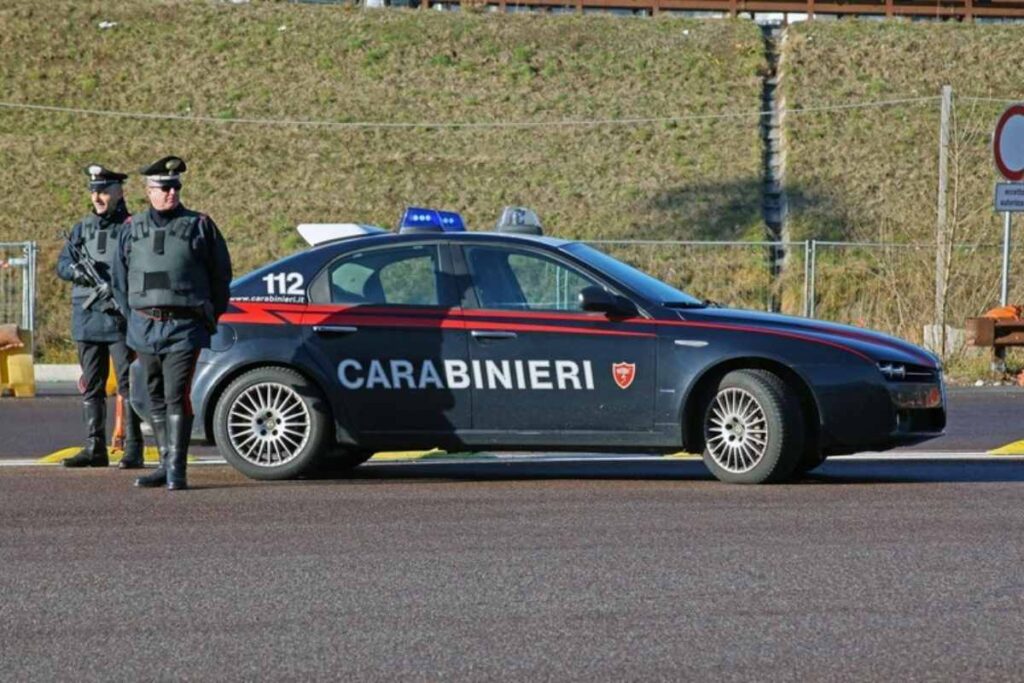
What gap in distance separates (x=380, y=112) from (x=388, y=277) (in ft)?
114

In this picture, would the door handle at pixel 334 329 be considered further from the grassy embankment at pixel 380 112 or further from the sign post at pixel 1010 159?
the grassy embankment at pixel 380 112

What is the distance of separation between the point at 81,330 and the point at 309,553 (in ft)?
14.0

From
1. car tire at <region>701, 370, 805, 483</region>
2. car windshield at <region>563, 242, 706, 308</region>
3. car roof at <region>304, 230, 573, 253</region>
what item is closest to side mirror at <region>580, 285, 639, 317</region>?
car windshield at <region>563, 242, 706, 308</region>

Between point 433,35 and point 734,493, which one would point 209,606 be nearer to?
point 734,493

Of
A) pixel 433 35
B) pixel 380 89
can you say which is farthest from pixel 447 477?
pixel 433 35

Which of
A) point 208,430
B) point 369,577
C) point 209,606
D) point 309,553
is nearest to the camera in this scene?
point 209,606

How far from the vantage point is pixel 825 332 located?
35.9ft

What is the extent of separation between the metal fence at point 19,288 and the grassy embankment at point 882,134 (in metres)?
10.9

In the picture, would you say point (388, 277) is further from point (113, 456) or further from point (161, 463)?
point (113, 456)

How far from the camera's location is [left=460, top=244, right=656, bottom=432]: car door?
10.9 m

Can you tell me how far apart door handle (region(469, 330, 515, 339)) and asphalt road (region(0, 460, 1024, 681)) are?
0.82 meters

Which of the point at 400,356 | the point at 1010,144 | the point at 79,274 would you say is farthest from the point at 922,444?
the point at 1010,144

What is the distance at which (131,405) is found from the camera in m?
11.7

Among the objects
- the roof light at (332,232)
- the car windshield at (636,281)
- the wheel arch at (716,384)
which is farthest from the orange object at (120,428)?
the wheel arch at (716,384)
